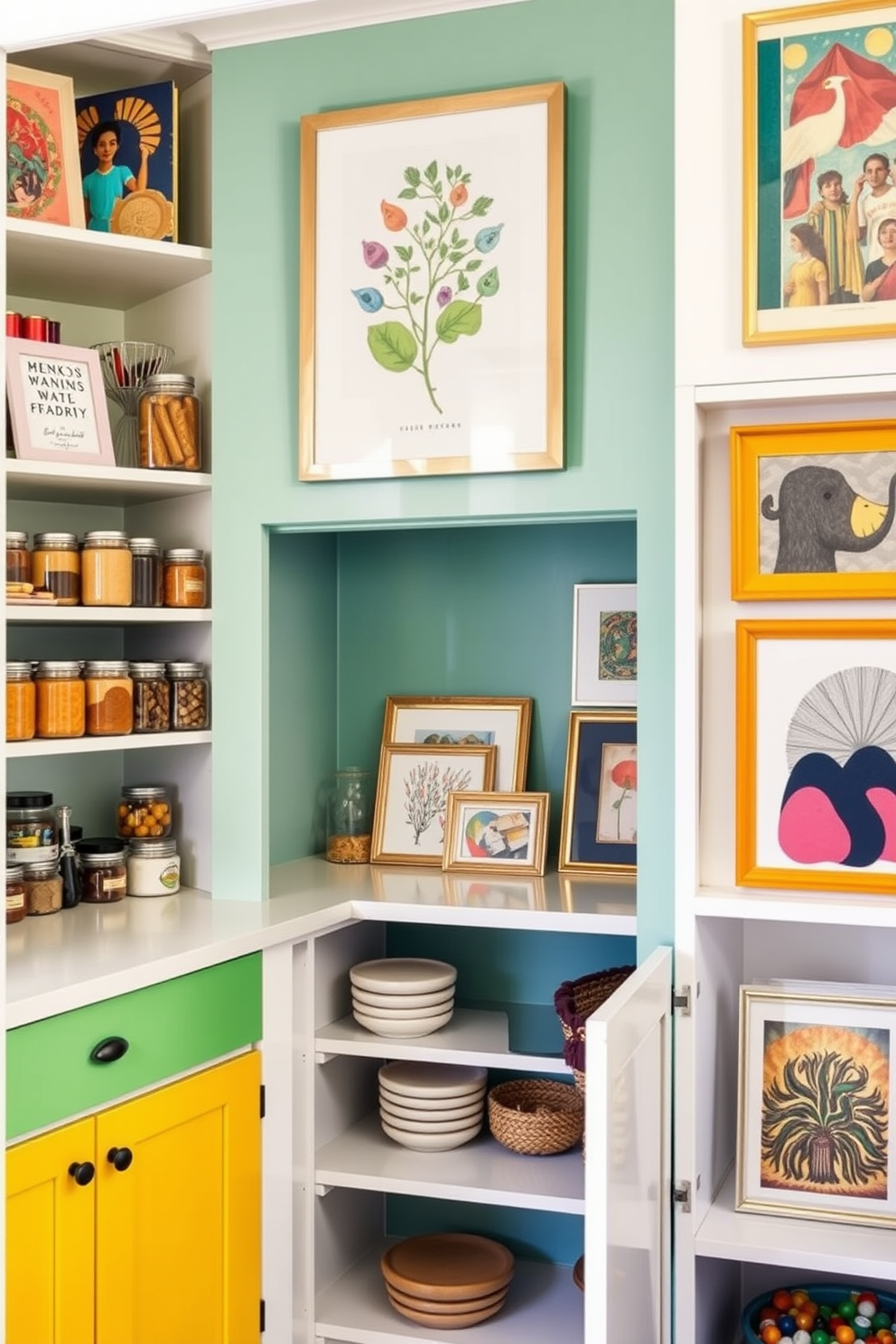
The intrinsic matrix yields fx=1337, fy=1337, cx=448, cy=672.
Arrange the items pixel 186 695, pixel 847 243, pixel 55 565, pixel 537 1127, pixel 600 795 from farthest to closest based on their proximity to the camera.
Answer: pixel 600 795, pixel 186 695, pixel 537 1127, pixel 55 565, pixel 847 243

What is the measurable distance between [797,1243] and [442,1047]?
0.74 m

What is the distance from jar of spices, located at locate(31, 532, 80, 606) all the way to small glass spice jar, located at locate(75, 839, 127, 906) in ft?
1.53

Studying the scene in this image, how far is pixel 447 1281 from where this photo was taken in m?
2.43

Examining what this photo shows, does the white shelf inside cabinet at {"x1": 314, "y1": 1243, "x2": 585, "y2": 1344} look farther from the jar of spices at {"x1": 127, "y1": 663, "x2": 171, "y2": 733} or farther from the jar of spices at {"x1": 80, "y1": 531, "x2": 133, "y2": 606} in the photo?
the jar of spices at {"x1": 80, "y1": 531, "x2": 133, "y2": 606}

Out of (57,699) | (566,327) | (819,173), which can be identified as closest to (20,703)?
(57,699)

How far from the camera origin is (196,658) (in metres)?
2.57

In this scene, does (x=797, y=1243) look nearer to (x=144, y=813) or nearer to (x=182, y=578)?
(x=144, y=813)

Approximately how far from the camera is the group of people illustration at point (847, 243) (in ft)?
6.11

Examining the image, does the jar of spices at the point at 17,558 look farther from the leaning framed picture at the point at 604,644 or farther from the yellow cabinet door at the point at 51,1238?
the leaning framed picture at the point at 604,644

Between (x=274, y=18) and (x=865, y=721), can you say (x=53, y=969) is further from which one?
(x=274, y=18)

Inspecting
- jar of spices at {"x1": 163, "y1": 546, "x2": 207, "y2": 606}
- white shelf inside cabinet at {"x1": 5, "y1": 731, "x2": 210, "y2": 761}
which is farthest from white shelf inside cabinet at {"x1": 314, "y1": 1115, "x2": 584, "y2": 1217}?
jar of spices at {"x1": 163, "y1": 546, "x2": 207, "y2": 606}

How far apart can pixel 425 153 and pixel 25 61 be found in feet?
2.77

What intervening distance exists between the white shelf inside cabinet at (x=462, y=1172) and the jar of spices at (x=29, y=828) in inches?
29.5

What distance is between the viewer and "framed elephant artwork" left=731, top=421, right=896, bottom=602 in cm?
189
